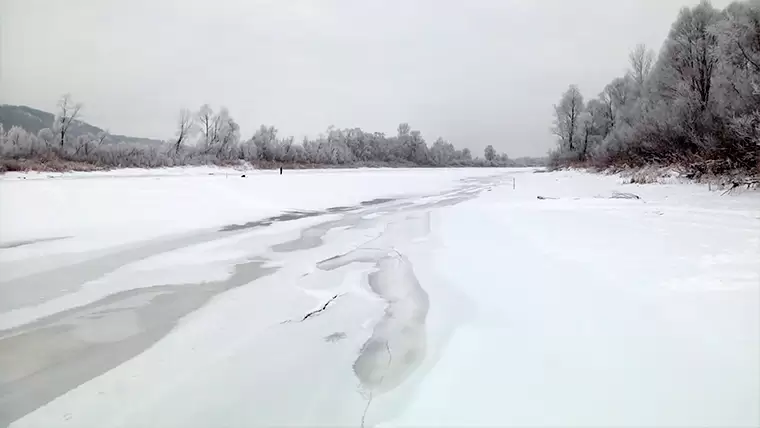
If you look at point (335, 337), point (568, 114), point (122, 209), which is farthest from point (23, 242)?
point (568, 114)

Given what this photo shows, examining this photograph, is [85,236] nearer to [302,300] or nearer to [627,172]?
[302,300]

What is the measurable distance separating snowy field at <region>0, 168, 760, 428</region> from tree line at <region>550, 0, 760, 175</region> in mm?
3125

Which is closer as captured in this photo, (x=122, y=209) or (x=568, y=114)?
(x=122, y=209)

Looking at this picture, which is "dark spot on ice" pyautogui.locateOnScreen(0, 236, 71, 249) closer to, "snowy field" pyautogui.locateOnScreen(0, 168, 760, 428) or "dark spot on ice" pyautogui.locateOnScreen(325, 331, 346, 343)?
"snowy field" pyautogui.locateOnScreen(0, 168, 760, 428)

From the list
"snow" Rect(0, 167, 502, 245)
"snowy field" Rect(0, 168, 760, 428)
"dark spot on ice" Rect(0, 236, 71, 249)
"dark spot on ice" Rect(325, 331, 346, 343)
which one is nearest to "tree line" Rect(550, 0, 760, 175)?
"snowy field" Rect(0, 168, 760, 428)

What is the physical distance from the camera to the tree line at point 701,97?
820 cm

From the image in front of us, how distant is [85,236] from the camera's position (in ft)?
22.5

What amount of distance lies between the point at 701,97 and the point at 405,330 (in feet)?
50.6

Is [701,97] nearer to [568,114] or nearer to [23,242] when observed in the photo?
[23,242]

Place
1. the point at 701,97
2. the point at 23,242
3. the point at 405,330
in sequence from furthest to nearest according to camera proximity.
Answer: the point at 701,97 → the point at 23,242 → the point at 405,330

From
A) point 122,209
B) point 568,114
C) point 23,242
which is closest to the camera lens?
point 23,242

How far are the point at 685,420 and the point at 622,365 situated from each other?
1.42ft

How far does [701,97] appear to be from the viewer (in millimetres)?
13305

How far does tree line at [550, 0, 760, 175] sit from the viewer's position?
8.20 metres
